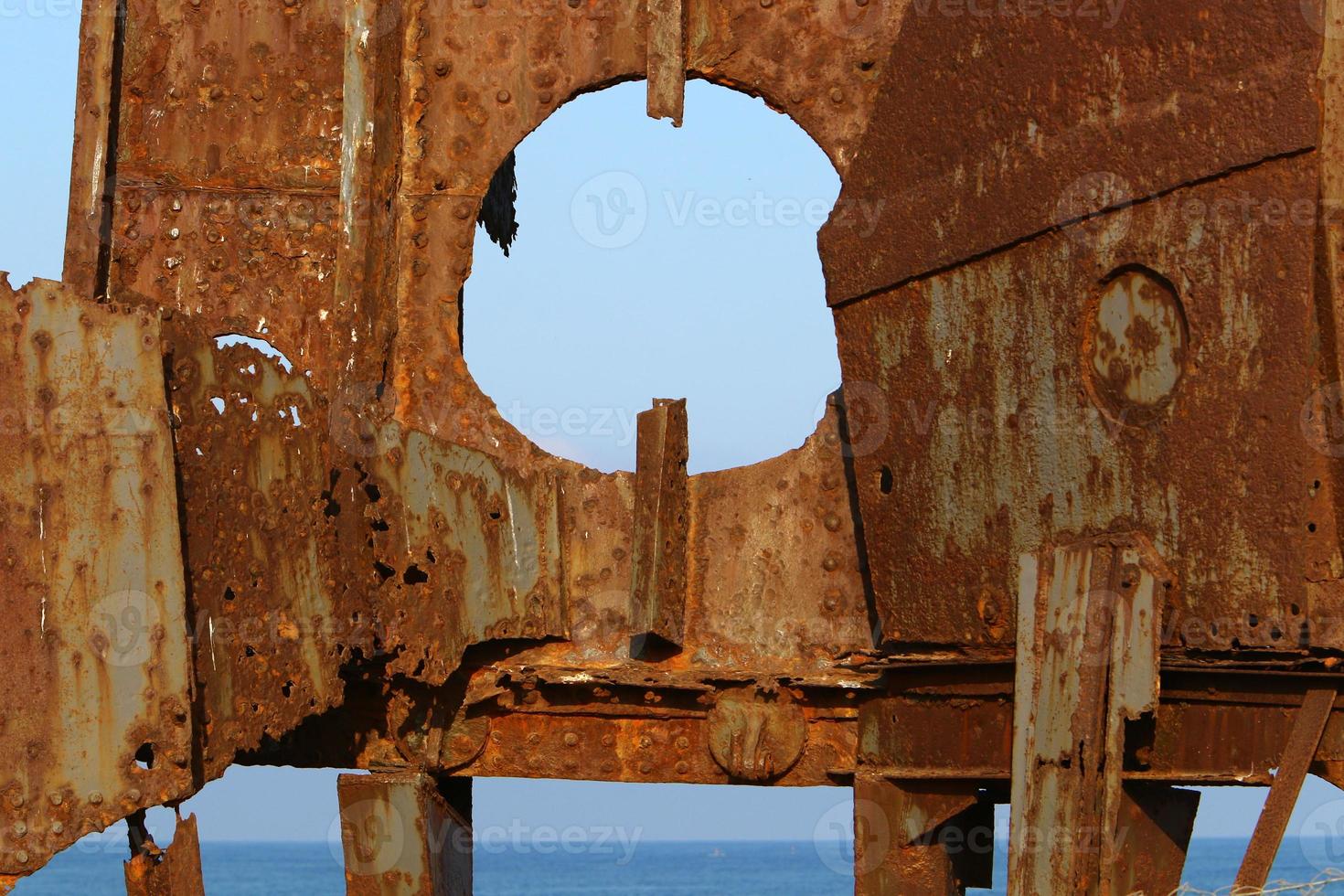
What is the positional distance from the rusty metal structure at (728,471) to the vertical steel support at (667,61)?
0.02 meters

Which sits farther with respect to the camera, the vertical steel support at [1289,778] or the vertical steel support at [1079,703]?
the vertical steel support at [1079,703]

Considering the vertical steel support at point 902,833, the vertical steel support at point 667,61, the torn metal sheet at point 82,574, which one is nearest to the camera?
the torn metal sheet at point 82,574

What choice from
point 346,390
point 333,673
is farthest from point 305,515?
point 346,390

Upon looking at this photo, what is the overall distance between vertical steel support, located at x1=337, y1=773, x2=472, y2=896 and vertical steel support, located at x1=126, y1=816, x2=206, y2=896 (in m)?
1.68

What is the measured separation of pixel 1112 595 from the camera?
764 cm

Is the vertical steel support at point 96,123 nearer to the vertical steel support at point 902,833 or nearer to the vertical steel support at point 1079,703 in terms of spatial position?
the vertical steel support at point 902,833

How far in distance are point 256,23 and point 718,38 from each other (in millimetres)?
2231

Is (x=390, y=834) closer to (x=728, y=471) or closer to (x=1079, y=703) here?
(x=728, y=471)

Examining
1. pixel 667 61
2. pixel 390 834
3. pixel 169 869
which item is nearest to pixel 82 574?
pixel 169 869

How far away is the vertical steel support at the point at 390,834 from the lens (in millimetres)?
9234

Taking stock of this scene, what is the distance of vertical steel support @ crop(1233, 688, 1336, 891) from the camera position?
7234mm

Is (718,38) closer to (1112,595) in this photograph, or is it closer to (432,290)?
(432,290)

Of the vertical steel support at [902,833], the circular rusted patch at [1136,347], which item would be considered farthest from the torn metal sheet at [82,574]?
the circular rusted patch at [1136,347]

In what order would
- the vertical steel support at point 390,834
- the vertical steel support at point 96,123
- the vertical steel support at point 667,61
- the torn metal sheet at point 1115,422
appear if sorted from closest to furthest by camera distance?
1. the torn metal sheet at point 1115,422
2. the vertical steel support at point 390,834
3. the vertical steel support at point 667,61
4. the vertical steel support at point 96,123
